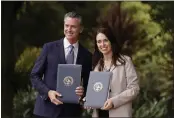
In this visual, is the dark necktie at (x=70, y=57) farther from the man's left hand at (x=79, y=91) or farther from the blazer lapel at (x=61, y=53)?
the man's left hand at (x=79, y=91)

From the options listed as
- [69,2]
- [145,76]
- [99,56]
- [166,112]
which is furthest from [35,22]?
[166,112]

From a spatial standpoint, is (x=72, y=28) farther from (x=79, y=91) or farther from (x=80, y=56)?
(x=79, y=91)

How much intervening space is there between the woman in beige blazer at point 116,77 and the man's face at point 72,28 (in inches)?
5.5

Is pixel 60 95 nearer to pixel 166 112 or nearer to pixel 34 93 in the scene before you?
pixel 34 93

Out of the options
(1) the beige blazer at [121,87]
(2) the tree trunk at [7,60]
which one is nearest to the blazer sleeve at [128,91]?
(1) the beige blazer at [121,87]

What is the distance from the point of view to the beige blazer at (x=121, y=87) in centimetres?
199

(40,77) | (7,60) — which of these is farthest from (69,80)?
(7,60)

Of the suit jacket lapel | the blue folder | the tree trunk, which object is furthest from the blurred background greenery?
the blue folder

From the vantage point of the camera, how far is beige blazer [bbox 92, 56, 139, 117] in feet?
6.52

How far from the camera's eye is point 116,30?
2189 millimetres

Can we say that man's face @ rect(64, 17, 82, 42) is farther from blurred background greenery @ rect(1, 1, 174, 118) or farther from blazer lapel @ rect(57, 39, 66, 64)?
blurred background greenery @ rect(1, 1, 174, 118)

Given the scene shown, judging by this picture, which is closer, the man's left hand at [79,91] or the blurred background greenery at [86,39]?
the man's left hand at [79,91]

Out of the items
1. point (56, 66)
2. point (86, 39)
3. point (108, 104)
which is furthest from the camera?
point (86, 39)

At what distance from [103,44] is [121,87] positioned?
0.27 metres
